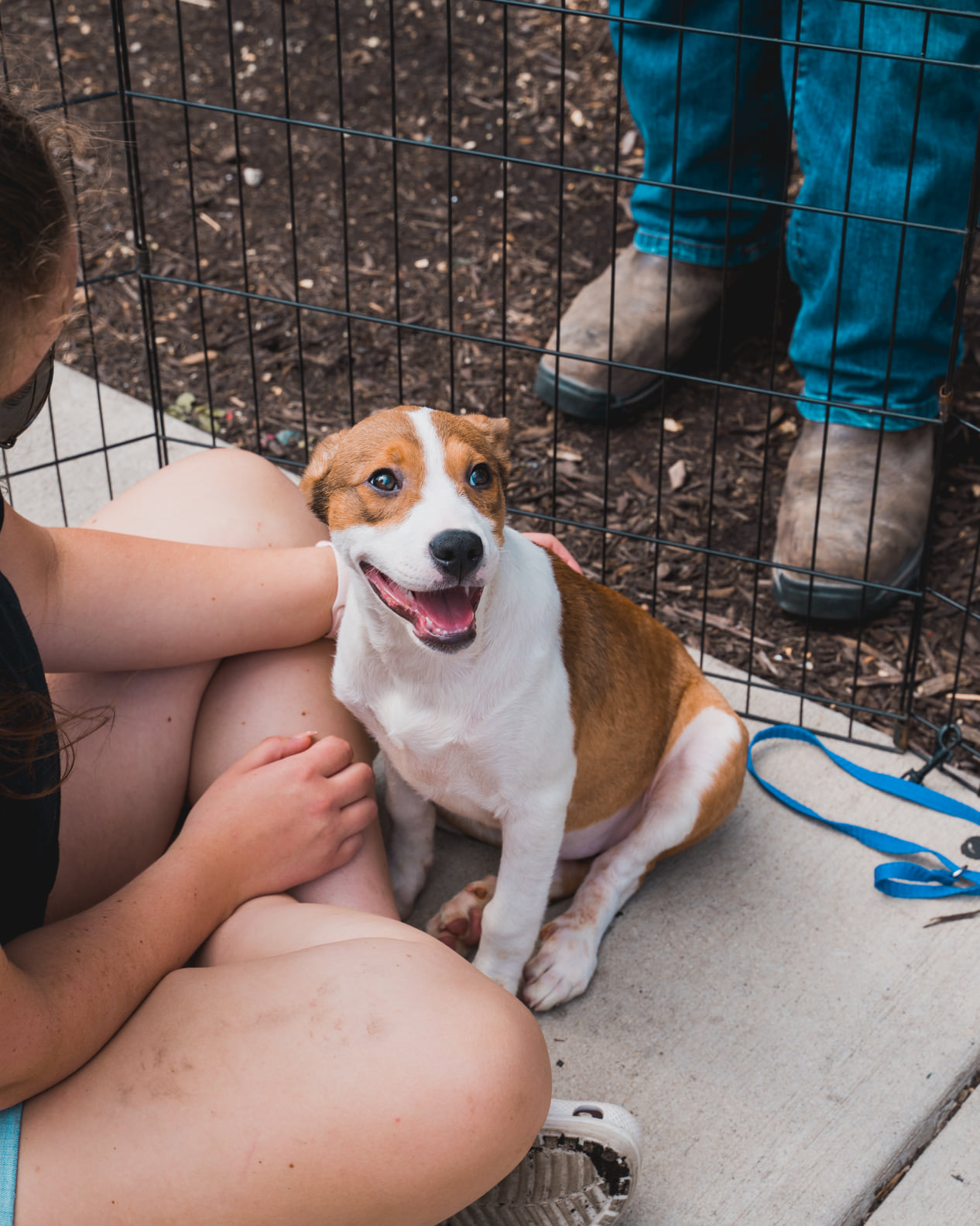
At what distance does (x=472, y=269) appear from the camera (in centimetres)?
495

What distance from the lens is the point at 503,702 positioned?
87.5 inches

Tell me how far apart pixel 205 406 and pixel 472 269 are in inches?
46.0

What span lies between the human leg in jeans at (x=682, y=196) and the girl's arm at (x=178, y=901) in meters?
1.97

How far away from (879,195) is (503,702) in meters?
1.92

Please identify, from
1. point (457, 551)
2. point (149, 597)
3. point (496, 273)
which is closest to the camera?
point (457, 551)

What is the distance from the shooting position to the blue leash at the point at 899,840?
271cm

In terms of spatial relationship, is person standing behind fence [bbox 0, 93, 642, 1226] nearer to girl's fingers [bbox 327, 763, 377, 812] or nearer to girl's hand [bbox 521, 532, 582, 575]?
girl's fingers [bbox 327, 763, 377, 812]

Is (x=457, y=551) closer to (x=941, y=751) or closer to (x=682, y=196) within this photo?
(x=941, y=751)

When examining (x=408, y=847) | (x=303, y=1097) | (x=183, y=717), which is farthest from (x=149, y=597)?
(x=303, y=1097)

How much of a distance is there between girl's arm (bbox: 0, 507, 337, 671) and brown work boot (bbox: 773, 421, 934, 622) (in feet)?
5.08

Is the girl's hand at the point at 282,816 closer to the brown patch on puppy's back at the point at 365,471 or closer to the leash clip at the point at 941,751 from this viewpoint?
the brown patch on puppy's back at the point at 365,471

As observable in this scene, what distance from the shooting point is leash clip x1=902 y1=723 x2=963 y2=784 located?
3.01 metres

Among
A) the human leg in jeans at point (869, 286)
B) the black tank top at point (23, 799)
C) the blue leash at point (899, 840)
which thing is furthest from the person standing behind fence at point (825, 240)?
the black tank top at point (23, 799)

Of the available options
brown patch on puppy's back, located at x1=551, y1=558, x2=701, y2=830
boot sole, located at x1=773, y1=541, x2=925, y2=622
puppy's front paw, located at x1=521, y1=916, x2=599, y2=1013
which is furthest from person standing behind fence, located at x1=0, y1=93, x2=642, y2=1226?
boot sole, located at x1=773, y1=541, x2=925, y2=622
